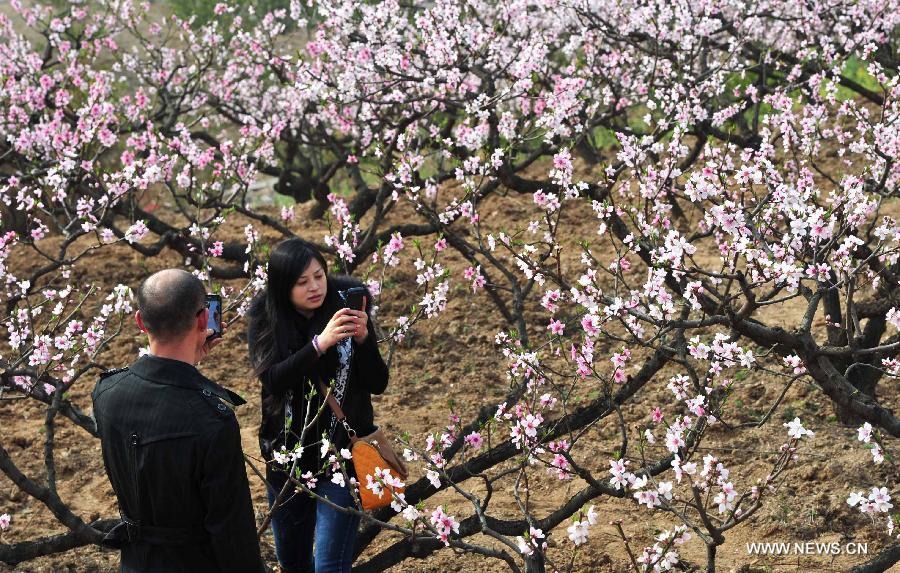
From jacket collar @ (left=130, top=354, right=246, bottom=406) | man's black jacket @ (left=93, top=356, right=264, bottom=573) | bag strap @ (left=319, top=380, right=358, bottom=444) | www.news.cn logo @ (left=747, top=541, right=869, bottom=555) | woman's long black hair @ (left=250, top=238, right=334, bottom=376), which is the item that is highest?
woman's long black hair @ (left=250, top=238, right=334, bottom=376)

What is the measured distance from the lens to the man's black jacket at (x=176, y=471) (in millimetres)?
2645

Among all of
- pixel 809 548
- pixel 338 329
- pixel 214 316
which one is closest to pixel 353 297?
pixel 338 329

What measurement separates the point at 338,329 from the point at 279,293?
0.38 metres

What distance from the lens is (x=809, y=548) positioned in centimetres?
494

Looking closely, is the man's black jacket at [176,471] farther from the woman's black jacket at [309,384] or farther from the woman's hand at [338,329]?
the woman's black jacket at [309,384]

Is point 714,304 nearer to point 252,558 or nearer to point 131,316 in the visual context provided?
point 252,558

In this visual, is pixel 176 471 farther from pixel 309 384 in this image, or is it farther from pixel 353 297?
pixel 353 297

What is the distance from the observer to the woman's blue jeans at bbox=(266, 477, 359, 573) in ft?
12.3

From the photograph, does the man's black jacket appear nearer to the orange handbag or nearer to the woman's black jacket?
the orange handbag

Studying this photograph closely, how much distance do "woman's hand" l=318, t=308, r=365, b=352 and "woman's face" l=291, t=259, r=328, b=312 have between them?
0.21m

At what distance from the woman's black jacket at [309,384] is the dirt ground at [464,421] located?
1.44 m

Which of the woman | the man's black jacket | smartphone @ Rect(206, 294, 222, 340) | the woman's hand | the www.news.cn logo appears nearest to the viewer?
the man's black jacket

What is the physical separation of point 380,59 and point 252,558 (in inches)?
250

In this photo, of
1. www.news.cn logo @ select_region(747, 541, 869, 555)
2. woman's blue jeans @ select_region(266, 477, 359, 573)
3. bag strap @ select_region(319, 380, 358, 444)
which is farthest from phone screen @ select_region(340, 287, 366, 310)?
www.news.cn logo @ select_region(747, 541, 869, 555)
